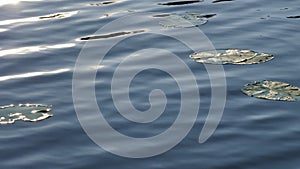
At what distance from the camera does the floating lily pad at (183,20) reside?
28.7 ft

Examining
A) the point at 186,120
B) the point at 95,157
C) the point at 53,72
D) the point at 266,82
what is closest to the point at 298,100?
the point at 266,82

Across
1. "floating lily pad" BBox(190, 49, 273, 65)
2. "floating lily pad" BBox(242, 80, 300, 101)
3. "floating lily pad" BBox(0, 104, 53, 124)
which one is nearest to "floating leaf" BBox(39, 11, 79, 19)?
"floating lily pad" BBox(190, 49, 273, 65)

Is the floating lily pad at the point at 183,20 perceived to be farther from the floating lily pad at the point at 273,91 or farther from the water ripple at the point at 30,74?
the floating lily pad at the point at 273,91

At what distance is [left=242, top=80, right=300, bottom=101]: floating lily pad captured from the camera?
6629 mm

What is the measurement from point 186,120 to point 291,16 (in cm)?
331

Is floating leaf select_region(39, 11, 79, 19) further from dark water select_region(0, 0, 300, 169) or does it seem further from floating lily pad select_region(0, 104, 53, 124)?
floating lily pad select_region(0, 104, 53, 124)

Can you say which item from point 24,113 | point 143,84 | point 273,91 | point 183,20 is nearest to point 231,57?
point 273,91

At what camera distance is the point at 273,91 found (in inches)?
266

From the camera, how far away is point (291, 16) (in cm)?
895

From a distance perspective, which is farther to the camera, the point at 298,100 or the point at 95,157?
the point at 298,100

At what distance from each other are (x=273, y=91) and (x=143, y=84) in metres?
1.33

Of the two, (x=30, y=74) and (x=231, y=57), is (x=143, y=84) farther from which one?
(x=30, y=74)

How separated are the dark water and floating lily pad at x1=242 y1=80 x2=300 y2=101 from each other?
0.36ft

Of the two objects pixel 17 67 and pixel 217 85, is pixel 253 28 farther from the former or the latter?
pixel 17 67
